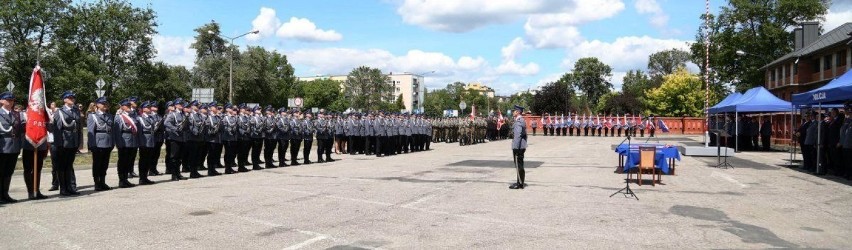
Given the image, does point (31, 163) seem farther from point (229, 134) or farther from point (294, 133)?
point (294, 133)

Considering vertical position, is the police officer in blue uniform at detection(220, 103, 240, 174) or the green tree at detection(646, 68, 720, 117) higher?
the green tree at detection(646, 68, 720, 117)

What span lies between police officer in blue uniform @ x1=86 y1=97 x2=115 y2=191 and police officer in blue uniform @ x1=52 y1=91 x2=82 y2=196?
37 cm

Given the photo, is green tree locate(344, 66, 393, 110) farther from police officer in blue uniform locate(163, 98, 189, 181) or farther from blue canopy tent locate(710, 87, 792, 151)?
police officer in blue uniform locate(163, 98, 189, 181)

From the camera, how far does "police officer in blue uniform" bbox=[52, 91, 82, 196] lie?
11680mm

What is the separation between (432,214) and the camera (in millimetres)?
9352

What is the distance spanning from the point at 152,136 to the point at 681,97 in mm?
89770

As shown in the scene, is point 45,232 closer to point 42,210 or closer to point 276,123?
point 42,210

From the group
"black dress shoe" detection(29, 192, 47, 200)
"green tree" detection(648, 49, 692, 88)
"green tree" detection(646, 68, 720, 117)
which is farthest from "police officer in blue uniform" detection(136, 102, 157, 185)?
"green tree" detection(648, 49, 692, 88)

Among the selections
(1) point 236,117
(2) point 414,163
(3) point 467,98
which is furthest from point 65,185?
(3) point 467,98

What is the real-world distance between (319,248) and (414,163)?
13.2 meters

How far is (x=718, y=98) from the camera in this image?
67.7 m

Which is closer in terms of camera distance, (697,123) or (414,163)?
(414,163)

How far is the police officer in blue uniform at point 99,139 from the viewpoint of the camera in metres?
12.3

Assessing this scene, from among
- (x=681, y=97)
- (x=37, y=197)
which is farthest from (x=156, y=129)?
(x=681, y=97)
